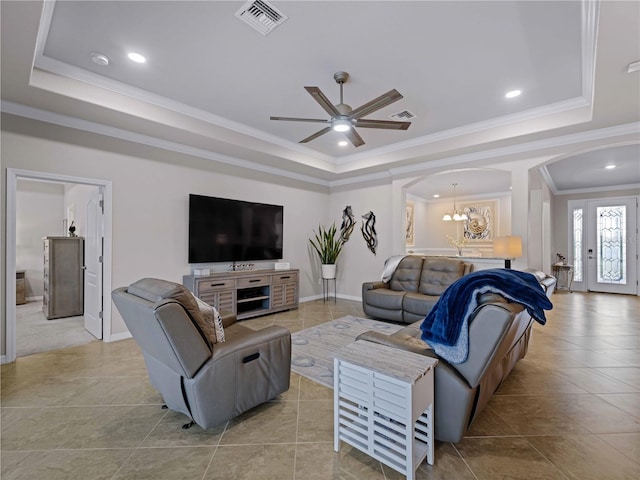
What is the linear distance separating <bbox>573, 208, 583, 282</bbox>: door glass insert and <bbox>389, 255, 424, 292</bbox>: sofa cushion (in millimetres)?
5768

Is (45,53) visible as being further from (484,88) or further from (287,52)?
(484,88)

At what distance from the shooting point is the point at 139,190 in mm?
3930

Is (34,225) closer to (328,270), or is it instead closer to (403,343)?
(328,270)

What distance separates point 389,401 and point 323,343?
2.11 m

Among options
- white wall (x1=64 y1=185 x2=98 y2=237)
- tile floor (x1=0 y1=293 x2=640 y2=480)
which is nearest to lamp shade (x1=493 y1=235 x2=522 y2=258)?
tile floor (x1=0 y1=293 x2=640 y2=480)

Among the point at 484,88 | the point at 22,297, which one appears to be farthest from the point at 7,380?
the point at 484,88

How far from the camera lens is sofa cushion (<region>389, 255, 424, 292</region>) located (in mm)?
4832

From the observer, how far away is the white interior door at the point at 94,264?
372cm

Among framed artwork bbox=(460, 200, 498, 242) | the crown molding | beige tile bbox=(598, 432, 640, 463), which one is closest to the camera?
beige tile bbox=(598, 432, 640, 463)

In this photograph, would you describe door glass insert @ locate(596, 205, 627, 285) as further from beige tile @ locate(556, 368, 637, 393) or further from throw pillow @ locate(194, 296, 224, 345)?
throw pillow @ locate(194, 296, 224, 345)

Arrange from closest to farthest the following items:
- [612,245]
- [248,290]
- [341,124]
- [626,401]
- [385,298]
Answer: [626,401]
[341,124]
[385,298]
[248,290]
[612,245]

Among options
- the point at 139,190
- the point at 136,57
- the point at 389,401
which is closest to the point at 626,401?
the point at 389,401

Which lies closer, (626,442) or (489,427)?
(626,442)

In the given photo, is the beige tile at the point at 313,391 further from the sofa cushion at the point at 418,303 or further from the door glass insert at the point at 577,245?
the door glass insert at the point at 577,245
